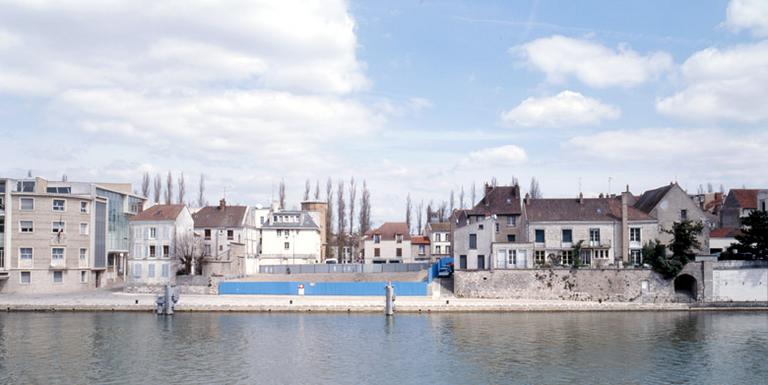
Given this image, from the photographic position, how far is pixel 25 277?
202 feet

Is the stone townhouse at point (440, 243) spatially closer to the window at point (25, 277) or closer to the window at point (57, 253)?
the window at point (57, 253)

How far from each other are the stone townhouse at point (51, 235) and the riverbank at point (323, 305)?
11.0 feet

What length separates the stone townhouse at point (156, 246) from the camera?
6600 centimetres

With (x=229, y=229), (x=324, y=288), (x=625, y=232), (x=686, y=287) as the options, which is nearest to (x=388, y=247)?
(x=229, y=229)

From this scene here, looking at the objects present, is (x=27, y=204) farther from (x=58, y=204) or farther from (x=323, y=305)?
(x=323, y=305)

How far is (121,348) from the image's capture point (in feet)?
126

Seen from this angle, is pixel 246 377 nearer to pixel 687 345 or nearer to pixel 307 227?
pixel 687 345

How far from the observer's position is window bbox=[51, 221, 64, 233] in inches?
2472

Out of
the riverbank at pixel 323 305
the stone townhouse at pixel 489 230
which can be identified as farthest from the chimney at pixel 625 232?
the stone townhouse at pixel 489 230

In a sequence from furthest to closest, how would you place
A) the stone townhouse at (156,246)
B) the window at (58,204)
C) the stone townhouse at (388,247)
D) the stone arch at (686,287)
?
the stone townhouse at (388,247) < the stone townhouse at (156,246) < the window at (58,204) < the stone arch at (686,287)

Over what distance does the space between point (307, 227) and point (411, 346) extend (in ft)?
145

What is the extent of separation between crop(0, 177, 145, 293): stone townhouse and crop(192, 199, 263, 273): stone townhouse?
1081 cm

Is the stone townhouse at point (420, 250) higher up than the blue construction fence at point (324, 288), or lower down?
higher up

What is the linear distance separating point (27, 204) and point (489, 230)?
41.3 metres
